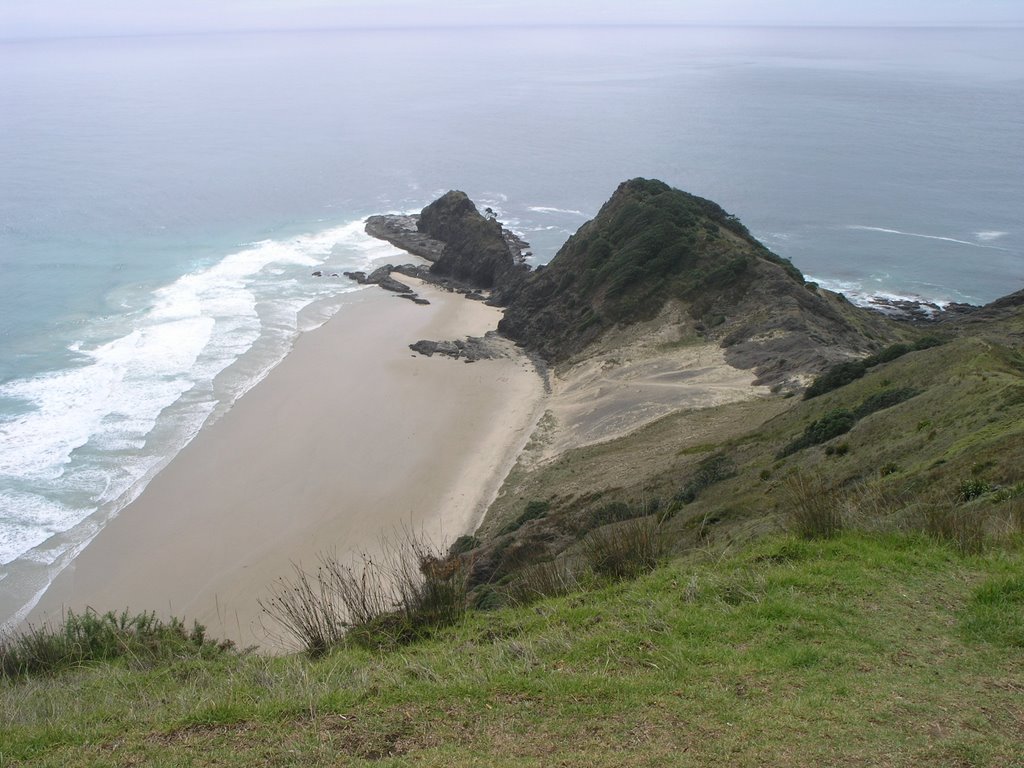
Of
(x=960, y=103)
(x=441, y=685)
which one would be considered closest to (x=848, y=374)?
(x=441, y=685)

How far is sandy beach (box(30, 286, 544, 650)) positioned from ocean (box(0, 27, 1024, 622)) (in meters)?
1.66

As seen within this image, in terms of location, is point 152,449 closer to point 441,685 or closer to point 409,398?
point 409,398

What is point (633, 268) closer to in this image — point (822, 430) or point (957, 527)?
point (822, 430)

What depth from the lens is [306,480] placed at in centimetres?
3228

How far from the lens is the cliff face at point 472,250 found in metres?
61.2

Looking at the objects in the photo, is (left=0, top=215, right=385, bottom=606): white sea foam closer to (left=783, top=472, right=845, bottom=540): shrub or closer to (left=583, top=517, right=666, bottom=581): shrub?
(left=583, top=517, right=666, bottom=581): shrub

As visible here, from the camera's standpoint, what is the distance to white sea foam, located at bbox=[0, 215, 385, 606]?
3022cm

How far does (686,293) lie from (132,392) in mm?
30654

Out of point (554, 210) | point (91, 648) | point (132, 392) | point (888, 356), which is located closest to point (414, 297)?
point (132, 392)

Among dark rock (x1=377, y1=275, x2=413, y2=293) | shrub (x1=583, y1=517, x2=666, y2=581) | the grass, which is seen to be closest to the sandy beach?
the grass

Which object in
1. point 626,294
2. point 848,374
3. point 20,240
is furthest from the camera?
point 20,240

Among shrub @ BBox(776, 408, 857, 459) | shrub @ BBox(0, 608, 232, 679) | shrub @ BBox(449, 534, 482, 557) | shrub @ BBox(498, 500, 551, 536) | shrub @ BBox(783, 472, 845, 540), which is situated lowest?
shrub @ BBox(449, 534, 482, 557)

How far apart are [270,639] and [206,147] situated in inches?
4276

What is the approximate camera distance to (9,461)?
33500 millimetres
